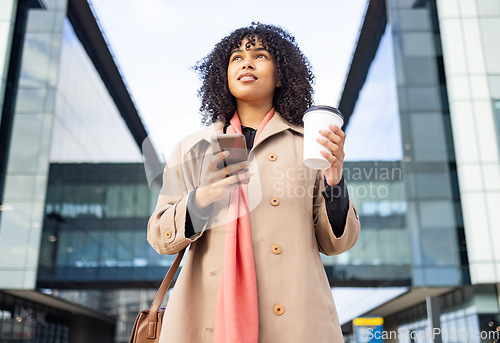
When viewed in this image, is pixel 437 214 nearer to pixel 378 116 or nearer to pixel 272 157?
pixel 378 116

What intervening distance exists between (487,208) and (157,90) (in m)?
14.1

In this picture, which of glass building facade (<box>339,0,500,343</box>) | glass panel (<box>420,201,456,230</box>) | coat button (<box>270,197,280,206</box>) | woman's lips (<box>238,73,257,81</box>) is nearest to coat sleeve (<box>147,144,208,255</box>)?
coat button (<box>270,197,280,206</box>)

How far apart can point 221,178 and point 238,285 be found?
0.31 metres

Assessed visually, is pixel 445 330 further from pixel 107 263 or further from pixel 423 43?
pixel 107 263

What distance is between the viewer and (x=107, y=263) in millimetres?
18516

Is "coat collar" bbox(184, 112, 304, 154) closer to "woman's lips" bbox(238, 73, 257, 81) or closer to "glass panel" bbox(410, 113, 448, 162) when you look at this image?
"woman's lips" bbox(238, 73, 257, 81)

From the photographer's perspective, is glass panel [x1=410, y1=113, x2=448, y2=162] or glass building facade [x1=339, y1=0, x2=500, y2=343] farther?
glass panel [x1=410, y1=113, x2=448, y2=162]

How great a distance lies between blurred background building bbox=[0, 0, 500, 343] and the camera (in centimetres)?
1512

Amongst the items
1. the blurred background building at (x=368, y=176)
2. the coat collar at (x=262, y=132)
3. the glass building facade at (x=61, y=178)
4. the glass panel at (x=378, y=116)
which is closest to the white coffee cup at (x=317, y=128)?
the coat collar at (x=262, y=132)

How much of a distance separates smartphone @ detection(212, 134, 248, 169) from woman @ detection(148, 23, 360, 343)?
2cm

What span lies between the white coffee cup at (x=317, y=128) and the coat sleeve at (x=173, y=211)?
15.2 inches

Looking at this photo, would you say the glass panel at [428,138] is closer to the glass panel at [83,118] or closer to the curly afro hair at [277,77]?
the glass panel at [83,118]

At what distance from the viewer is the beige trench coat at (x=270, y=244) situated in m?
1.51

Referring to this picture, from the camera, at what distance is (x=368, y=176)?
18.0 m
